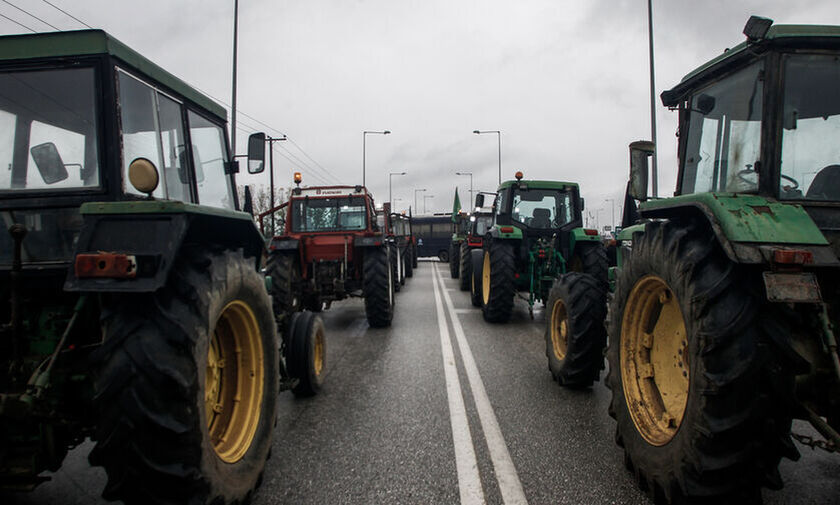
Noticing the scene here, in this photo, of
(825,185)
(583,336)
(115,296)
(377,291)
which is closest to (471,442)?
(583,336)

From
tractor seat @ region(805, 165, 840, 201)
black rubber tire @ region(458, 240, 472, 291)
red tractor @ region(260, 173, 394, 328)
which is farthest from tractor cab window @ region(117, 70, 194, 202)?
black rubber tire @ region(458, 240, 472, 291)

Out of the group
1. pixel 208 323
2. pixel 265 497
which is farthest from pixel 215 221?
pixel 265 497

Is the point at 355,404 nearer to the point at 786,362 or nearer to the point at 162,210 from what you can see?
the point at 162,210

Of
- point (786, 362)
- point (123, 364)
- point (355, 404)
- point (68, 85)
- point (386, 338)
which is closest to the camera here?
point (123, 364)

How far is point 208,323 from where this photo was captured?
243 cm

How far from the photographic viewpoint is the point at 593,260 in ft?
28.4

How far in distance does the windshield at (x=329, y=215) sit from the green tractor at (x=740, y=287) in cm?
637

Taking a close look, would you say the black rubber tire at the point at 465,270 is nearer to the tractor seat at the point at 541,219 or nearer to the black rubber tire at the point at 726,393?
the tractor seat at the point at 541,219

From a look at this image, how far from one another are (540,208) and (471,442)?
6.66 m

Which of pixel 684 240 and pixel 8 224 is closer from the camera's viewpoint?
pixel 8 224

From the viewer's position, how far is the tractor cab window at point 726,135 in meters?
3.04

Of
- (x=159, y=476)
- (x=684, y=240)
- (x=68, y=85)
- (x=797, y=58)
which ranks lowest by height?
(x=159, y=476)

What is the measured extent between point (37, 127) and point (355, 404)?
315 cm

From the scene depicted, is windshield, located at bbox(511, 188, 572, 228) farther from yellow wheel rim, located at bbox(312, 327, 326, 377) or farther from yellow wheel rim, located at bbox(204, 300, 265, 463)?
yellow wheel rim, located at bbox(204, 300, 265, 463)
